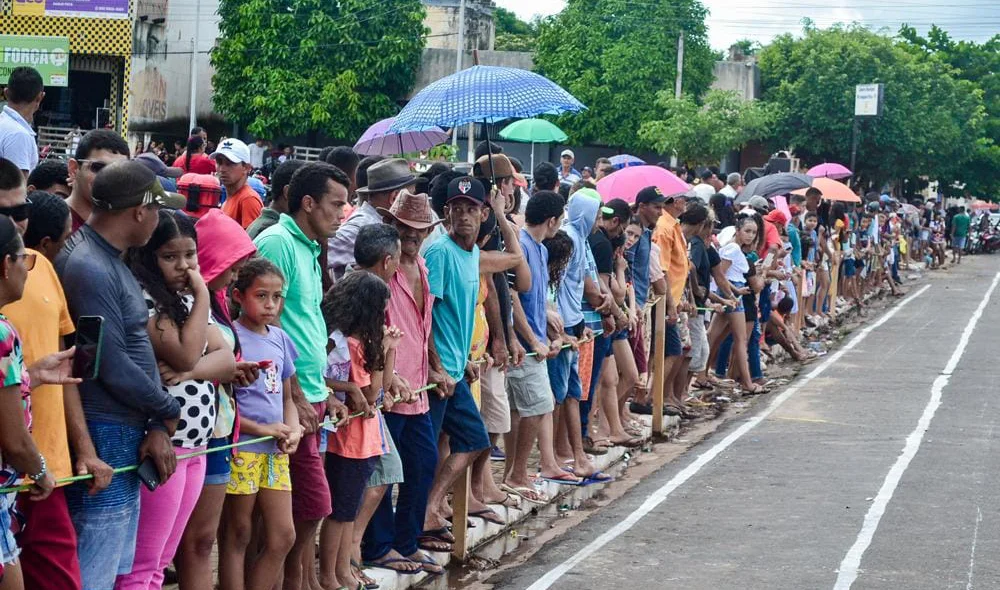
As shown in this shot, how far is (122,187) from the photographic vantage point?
15.9 feet

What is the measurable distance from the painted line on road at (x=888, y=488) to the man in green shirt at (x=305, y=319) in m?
3.09

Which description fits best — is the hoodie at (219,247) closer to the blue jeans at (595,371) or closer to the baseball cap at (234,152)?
the baseball cap at (234,152)

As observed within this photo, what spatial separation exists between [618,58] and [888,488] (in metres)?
35.8

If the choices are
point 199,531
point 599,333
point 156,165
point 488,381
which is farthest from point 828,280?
point 199,531

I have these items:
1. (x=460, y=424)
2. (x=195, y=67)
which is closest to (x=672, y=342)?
(x=460, y=424)

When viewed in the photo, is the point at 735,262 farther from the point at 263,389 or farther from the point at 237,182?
the point at 263,389

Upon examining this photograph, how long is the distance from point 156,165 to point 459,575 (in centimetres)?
288

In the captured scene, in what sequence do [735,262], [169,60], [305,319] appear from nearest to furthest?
1. [305,319]
2. [735,262]
3. [169,60]

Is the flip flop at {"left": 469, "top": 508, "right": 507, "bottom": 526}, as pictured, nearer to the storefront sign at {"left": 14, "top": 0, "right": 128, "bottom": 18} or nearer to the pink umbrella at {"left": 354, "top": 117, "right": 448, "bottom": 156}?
the pink umbrella at {"left": 354, "top": 117, "right": 448, "bottom": 156}

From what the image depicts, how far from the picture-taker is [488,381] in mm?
8523

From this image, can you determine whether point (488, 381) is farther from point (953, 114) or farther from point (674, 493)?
point (953, 114)

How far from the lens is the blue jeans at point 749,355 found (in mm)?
15789

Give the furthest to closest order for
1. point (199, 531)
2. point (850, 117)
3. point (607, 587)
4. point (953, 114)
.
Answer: point (953, 114), point (850, 117), point (607, 587), point (199, 531)

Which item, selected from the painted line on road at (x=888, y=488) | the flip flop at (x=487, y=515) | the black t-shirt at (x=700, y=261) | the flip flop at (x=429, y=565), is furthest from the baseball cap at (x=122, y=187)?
the black t-shirt at (x=700, y=261)
